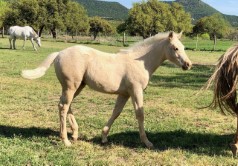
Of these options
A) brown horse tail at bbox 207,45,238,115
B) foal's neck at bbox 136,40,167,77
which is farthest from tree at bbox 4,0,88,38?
brown horse tail at bbox 207,45,238,115

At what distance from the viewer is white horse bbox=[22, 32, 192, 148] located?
18.3 ft

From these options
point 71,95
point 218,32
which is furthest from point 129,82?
point 218,32

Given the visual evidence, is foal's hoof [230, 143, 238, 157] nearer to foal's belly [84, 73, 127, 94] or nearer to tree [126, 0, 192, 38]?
foal's belly [84, 73, 127, 94]

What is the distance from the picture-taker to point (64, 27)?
2292 inches

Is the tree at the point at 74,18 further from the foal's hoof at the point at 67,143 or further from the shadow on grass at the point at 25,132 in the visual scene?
the foal's hoof at the point at 67,143

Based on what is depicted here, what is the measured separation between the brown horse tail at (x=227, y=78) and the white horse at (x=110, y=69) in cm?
62

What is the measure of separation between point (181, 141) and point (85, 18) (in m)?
63.7

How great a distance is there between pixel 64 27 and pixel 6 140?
178ft

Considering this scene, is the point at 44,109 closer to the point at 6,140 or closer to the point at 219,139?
the point at 6,140

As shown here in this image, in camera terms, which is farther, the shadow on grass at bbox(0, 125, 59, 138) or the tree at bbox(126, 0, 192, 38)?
the tree at bbox(126, 0, 192, 38)

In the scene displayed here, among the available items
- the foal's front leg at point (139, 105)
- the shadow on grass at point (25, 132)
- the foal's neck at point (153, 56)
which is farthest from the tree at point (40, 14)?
the foal's front leg at point (139, 105)

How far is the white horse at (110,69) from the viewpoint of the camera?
18.3 feet

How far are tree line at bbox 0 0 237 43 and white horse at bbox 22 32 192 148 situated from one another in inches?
1401

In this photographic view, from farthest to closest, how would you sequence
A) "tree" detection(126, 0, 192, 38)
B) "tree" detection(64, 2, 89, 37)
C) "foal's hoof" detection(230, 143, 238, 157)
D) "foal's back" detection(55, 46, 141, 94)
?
"tree" detection(64, 2, 89, 37)
"tree" detection(126, 0, 192, 38)
"foal's back" detection(55, 46, 141, 94)
"foal's hoof" detection(230, 143, 238, 157)
